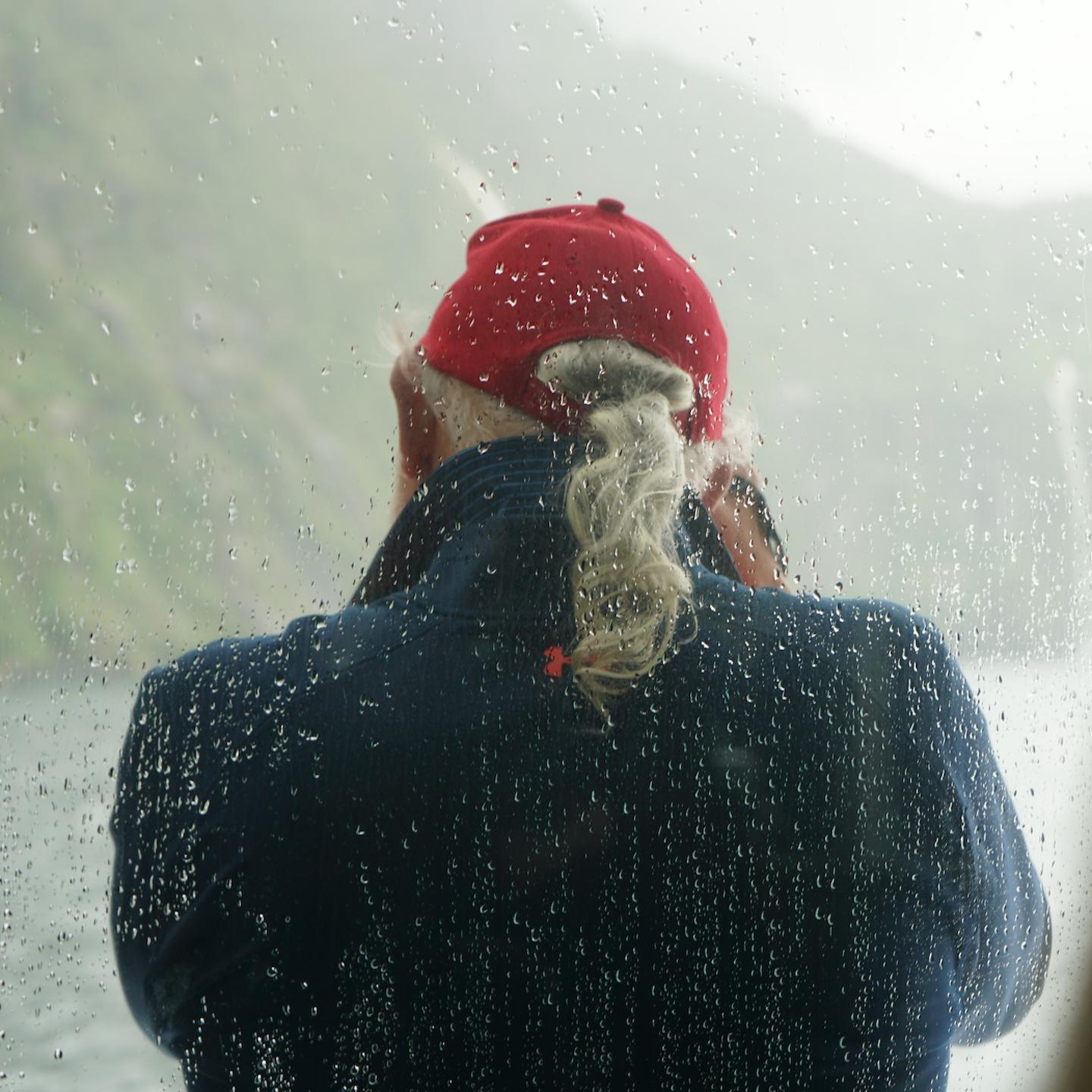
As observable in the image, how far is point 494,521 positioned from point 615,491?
3.2 inches

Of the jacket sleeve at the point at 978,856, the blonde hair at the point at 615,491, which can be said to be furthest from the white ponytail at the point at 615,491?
the jacket sleeve at the point at 978,856

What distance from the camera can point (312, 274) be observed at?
66 centimetres

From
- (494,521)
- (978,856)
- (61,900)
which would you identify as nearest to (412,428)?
(494,521)

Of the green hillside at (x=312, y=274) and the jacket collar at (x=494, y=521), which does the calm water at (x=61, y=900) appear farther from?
the jacket collar at (x=494, y=521)

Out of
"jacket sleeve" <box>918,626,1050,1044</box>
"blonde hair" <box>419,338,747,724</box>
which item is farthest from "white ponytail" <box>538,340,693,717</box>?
"jacket sleeve" <box>918,626,1050,1044</box>

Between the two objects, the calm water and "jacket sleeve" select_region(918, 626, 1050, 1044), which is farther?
"jacket sleeve" select_region(918, 626, 1050, 1044)

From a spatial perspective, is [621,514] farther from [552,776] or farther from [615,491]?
[552,776]

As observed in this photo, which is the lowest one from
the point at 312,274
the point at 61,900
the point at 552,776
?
the point at 61,900

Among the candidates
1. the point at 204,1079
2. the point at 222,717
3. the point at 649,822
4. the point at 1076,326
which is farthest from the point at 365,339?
the point at 1076,326

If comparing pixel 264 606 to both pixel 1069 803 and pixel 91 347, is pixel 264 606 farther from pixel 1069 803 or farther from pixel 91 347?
pixel 1069 803

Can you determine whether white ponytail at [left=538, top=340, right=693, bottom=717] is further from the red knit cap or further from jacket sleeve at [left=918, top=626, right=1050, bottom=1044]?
jacket sleeve at [left=918, top=626, right=1050, bottom=1044]

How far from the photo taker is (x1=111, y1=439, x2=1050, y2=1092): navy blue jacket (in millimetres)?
650

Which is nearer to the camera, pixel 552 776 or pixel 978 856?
pixel 552 776

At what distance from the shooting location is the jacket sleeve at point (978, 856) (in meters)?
0.78
